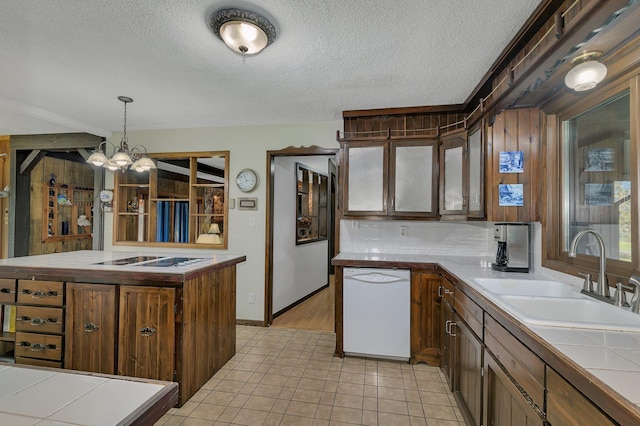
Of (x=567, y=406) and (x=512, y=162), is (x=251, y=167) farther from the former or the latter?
(x=567, y=406)

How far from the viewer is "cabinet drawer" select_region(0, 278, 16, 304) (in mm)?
2281

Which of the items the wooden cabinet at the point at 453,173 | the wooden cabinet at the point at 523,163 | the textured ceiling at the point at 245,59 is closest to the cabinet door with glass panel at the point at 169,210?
the textured ceiling at the point at 245,59

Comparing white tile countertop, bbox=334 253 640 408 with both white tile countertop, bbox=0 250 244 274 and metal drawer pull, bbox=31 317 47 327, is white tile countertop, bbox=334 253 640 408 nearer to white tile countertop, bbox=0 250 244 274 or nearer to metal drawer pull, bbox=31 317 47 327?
white tile countertop, bbox=0 250 244 274

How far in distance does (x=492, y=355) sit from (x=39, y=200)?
6.10 metres

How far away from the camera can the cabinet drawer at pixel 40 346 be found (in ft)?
7.31

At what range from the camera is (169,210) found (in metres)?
4.14

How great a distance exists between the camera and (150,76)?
98.7 inches

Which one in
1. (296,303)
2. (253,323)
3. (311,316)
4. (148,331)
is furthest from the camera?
(296,303)

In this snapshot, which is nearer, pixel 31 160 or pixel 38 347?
pixel 38 347

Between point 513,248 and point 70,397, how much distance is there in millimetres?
2647

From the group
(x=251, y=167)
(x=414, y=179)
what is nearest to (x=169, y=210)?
(x=251, y=167)

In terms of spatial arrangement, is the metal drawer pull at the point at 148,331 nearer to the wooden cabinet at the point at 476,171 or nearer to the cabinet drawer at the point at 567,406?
the cabinet drawer at the point at 567,406

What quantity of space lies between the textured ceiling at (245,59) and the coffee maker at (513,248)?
1.26 m

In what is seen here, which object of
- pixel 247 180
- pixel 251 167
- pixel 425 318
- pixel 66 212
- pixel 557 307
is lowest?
pixel 425 318
